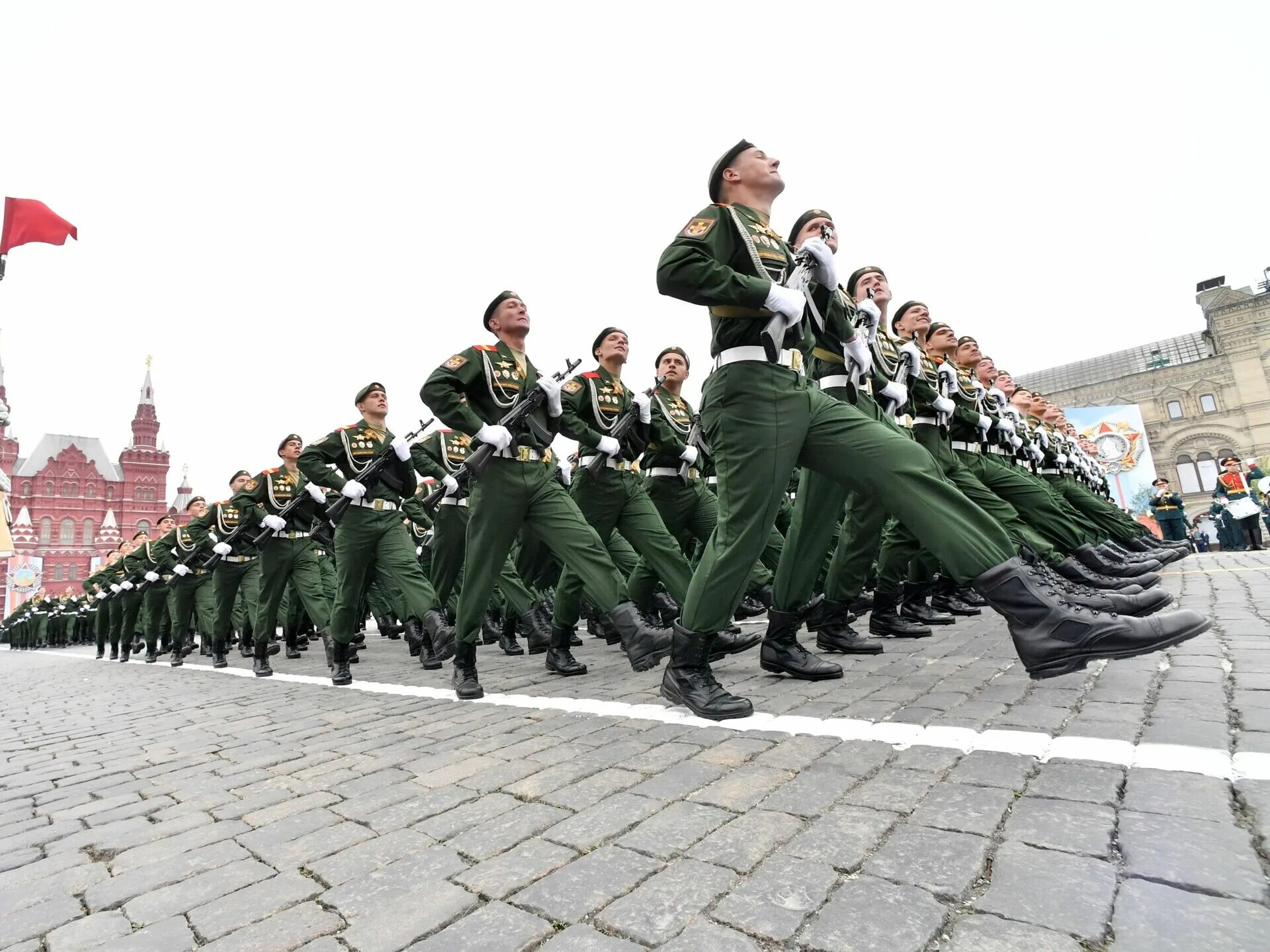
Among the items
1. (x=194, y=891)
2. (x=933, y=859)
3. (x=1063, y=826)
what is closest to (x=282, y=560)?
(x=194, y=891)

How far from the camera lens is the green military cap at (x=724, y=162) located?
335 centimetres

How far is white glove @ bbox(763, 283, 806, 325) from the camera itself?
2.79m

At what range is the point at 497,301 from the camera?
5.03 metres

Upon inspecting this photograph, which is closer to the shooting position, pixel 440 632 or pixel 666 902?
pixel 666 902

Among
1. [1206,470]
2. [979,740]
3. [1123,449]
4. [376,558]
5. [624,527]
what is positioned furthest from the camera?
[1206,470]

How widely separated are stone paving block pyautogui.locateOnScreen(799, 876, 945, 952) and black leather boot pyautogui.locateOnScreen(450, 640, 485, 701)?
3119mm

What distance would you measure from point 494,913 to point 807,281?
2.84 meters

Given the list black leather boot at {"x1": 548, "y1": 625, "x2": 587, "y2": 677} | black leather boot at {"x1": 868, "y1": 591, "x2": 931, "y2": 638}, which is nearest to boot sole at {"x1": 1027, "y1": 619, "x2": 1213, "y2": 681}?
black leather boot at {"x1": 868, "y1": 591, "x2": 931, "y2": 638}

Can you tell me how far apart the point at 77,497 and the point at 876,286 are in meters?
108

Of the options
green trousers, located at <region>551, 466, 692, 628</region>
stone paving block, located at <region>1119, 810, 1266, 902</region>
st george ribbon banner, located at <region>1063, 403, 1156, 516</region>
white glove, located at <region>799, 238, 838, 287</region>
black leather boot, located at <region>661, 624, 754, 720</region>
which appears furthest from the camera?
st george ribbon banner, located at <region>1063, 403, 1156, 516</region>

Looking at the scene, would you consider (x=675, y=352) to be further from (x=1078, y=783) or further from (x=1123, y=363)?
(x=1123, y=363)

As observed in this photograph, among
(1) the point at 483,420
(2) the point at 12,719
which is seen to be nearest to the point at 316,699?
(1) the point at 483,420

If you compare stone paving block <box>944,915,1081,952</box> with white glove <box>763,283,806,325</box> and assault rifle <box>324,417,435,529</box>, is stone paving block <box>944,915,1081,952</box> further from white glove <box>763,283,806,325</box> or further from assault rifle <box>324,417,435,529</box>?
assault rifle <box>324,417,435,529</box>

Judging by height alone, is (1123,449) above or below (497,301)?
above
